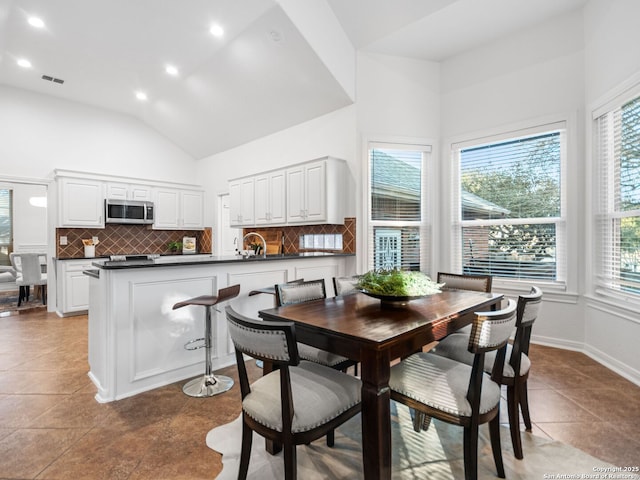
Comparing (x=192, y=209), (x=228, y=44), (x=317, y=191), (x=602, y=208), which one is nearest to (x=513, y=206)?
(x=602, y=208)

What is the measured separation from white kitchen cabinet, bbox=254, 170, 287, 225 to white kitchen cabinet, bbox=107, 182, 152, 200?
251 centimetres

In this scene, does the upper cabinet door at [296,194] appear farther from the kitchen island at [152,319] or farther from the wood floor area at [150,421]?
the wood floor area at [150,421]

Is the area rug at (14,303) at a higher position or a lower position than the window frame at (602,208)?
lower

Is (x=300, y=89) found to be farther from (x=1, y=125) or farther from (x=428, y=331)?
(x=1, y=125)

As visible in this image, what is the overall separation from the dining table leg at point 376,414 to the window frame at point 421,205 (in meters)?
2.85

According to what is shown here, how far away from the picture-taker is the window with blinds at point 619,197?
291 cm

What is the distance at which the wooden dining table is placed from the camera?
54.9 inches

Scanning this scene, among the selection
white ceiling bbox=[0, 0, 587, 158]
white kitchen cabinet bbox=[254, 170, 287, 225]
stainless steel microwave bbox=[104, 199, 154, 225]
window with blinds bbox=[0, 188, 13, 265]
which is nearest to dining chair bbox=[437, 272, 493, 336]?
white kitchen cabinet bbox=[254, 170, 287, 225]

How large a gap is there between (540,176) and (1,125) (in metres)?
7.75

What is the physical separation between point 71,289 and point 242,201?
296cm

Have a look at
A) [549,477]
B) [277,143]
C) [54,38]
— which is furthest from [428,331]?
[54,38]

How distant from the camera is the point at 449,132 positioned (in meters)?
4.37

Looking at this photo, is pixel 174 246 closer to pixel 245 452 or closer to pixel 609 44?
pixel 245 452

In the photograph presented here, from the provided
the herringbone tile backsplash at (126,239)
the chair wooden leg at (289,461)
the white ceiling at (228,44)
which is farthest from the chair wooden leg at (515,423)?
the herringbone tile backsplash at (126,239)
